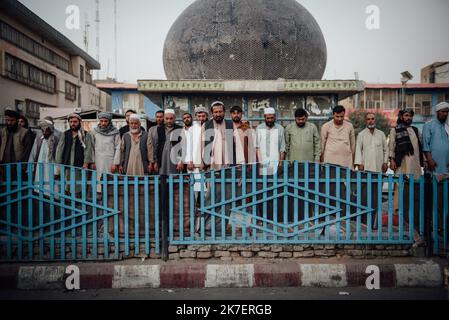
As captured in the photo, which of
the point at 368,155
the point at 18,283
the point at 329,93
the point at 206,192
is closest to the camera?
the point at 18,283

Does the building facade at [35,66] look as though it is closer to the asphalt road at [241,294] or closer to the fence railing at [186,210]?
the fence railing at [186,210]

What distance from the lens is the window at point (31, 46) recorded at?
22562mm

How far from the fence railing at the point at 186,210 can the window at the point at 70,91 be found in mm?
29383

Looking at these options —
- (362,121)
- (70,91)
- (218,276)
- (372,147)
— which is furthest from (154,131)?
(70,91)

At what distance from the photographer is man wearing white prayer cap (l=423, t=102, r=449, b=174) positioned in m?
6.07

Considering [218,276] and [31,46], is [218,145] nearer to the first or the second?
[218,276]

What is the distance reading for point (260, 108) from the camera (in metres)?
9.83

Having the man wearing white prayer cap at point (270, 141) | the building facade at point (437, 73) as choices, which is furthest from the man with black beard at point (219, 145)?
the building facade at point (437, 73)

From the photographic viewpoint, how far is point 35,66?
2625 cm

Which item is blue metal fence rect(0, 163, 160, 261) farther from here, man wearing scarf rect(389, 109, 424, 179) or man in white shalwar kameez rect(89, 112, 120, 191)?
man wearing scarf rect(389, 109, 424, 179)

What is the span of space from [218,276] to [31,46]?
2544 centimetres

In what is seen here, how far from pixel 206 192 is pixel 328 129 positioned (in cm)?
229
